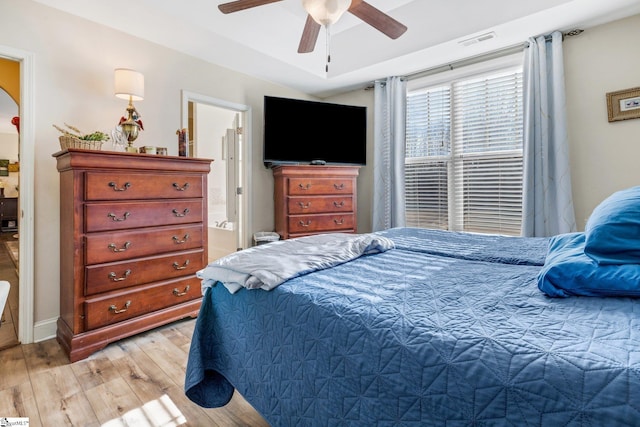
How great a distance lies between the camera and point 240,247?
379cm

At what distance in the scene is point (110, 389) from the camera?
1.69 m

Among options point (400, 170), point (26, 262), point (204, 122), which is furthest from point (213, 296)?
point (204, 122)

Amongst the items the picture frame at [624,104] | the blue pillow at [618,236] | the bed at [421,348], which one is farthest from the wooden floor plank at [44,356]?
the picture frame at [624,104]

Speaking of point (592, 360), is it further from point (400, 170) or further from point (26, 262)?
point (400, 170)

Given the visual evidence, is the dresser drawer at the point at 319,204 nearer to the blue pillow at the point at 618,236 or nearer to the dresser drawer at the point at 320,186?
the dresser drawer at the point at 320,186

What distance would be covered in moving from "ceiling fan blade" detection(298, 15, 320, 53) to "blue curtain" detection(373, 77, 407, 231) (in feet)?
5.53

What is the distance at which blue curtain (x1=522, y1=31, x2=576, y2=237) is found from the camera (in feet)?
9.01

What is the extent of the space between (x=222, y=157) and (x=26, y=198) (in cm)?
291

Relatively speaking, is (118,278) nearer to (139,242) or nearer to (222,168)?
(139,242)

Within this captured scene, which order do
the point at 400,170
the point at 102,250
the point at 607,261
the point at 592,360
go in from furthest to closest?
1. the point at 400,170
2. the point at 102,250
3. the point at 607,261
4. the point at 592,360

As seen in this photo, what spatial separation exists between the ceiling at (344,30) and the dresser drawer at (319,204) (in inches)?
56.1

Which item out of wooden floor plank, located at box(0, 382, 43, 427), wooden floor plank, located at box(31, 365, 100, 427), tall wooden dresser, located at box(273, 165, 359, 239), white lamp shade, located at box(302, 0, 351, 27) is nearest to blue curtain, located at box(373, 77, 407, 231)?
tall wooden dresser, located at box(273, 165, 359, 239)

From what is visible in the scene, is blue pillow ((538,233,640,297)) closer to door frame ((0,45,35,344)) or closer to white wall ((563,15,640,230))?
white wall ((563,15,640,230))

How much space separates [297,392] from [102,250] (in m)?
1.80
